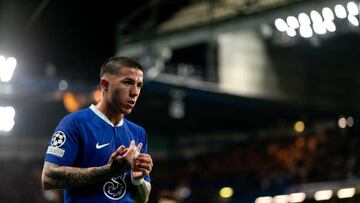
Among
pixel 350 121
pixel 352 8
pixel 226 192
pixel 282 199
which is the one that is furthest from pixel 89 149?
pixel 350 121

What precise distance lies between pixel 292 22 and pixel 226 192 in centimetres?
804

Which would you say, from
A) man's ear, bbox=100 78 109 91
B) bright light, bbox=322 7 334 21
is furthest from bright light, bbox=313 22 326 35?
man's ear, bbox=100 78 109 91

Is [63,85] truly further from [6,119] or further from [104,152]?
[104,152]

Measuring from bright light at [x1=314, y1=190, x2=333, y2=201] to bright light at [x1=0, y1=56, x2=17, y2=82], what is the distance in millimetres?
10584

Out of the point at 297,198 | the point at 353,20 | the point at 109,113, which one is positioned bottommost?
the point at 297,198

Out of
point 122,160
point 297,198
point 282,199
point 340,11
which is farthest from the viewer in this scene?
point 340,11

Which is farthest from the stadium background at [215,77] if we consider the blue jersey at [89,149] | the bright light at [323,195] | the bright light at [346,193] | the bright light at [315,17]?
the blue jersey at [89,149]

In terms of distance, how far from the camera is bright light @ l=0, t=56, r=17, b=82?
734 inches

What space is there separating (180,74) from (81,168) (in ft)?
63.3

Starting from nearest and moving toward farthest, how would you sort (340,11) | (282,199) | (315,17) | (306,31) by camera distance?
1. (282,199)
2. (340,11)
3. (315,17)
4. (306,31)

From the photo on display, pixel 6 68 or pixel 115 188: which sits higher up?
pixel 6 68

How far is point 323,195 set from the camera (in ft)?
38.6

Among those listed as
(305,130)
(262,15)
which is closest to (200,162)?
(305,130)

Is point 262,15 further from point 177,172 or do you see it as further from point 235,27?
point 177,172
